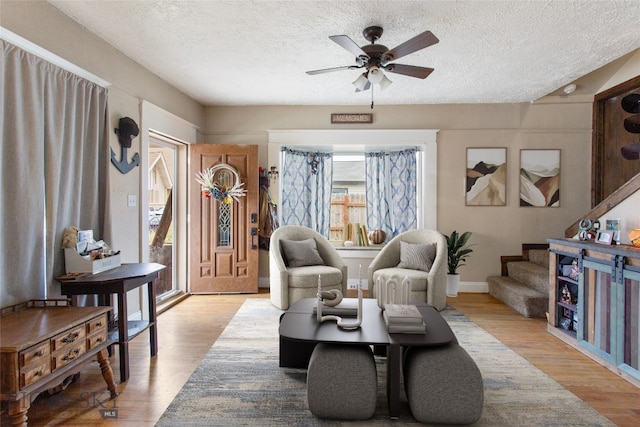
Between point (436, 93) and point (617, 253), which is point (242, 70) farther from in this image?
point (617, 253)

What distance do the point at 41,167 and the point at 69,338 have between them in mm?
1167

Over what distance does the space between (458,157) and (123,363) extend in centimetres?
441

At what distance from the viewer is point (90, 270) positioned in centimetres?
233

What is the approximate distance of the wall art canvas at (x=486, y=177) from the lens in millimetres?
4539

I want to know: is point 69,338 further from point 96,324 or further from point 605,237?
point 605,237

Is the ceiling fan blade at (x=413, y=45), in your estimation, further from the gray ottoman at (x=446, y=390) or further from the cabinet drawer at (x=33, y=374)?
the cabinet drawer at (x=33, y=374)

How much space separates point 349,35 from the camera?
8.96ft

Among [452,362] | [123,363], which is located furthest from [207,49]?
[452,362]

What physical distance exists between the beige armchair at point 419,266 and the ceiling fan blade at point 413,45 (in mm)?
2007

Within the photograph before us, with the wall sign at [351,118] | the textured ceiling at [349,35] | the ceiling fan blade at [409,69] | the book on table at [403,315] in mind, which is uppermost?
the textured ceiling at [349,35]

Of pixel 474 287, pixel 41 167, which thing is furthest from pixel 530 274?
pixel 41 167

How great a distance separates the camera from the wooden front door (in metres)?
4.39

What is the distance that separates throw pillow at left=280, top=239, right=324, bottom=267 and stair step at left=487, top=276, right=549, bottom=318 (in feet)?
7.40

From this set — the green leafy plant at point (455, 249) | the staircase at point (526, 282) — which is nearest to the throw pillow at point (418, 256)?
the green leafy plant at point (455, 249)
